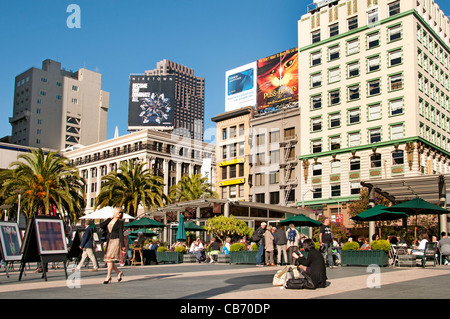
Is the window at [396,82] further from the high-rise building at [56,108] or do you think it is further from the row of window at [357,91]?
the high-rise building at [56,108]

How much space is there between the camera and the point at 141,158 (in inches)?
3511

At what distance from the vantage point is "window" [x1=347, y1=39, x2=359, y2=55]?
60.6 meters

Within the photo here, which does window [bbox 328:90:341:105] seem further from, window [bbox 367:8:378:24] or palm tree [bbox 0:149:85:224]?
palm tree [bbox 0:149:85:224]

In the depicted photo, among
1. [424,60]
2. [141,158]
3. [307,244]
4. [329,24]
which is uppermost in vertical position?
[329,24]

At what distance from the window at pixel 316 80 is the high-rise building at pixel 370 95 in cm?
18

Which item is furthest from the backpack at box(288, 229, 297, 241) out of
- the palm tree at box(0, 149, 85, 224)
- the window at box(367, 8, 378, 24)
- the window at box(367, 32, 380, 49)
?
the window at box(367, 8, 378, 24)

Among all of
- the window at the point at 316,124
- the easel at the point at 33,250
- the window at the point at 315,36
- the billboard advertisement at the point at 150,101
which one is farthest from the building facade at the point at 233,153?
the easel at the point at 33,250

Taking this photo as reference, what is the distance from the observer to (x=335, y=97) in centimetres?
6188

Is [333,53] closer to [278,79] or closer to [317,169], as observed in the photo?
[278,79]

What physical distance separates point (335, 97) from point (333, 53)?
6.04 meters

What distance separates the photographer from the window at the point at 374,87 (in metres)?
57.7
